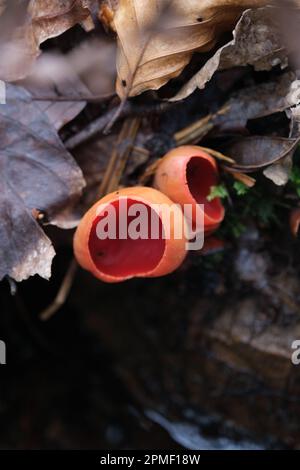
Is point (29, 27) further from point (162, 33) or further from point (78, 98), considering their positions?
point (162, 33)

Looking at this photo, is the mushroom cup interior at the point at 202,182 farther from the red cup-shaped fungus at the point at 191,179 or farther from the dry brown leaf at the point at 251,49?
the dry brown leaf at the point at 251,49

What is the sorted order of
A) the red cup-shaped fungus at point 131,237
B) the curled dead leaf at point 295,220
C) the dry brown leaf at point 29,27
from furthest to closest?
the curled dead leaf at point 295,220
the dry brown leaf at point 29,27
the red cup-shaped fungus at point 131,237

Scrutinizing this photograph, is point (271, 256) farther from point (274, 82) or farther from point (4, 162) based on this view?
point (4, 162)

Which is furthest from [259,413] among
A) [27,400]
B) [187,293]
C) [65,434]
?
[27,400]

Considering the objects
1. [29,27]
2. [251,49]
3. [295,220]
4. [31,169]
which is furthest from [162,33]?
[295,220]

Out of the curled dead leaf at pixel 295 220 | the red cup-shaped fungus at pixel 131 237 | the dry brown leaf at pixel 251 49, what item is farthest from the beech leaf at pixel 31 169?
the curled dead leaf at pixel 295 220
